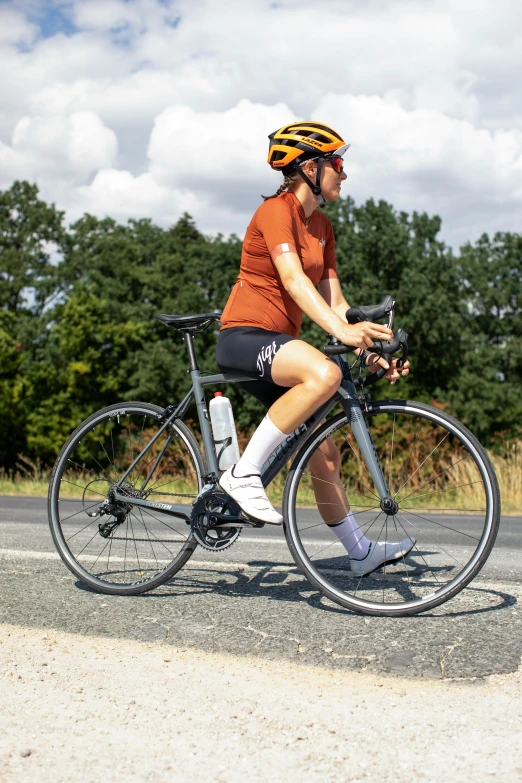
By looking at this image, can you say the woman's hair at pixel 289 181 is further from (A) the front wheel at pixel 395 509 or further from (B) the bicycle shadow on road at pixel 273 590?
(B) the bicycle shadow on road at pixel 273 590

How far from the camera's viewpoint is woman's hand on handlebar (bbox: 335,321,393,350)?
3.57 meters

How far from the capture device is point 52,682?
9.05 ft

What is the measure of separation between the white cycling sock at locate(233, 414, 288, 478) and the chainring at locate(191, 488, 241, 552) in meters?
0.14

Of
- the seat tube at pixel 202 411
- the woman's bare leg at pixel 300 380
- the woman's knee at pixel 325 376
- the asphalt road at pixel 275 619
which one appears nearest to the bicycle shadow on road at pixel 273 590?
the asphalt road at pixel 275 619

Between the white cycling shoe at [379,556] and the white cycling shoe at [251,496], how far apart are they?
630 millimetres

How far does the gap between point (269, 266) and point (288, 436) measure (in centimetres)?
76

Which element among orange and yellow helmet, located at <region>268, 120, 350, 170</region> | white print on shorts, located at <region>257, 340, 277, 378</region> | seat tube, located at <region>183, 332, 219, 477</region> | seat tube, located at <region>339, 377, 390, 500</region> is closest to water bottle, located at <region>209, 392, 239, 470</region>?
seat tube, located at <region>183, 332, 219, 477</region>

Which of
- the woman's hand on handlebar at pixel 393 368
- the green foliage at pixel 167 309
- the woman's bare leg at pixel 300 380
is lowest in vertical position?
the woman's bare leg at pixel 300 380

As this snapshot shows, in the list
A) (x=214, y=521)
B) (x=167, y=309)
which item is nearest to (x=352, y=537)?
(x=214, y=521)

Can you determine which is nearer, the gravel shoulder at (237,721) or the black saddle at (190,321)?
the gravel shoulder at (237,721)

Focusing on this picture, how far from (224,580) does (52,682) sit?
62.6 inches

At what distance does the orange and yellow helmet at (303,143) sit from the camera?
388 cm

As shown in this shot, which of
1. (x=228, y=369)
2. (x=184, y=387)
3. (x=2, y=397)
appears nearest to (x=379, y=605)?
(x=228, y=369)

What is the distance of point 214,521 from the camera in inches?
152
